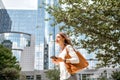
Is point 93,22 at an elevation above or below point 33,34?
below

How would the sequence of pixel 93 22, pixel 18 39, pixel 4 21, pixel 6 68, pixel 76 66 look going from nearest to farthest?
pixel 76 66, pixel 93 22, pixel 6 68, pixel 18 39, pixel 4 21

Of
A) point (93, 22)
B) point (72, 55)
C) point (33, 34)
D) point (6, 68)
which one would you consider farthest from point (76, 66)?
point (33, 34)

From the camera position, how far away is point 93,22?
12.2m

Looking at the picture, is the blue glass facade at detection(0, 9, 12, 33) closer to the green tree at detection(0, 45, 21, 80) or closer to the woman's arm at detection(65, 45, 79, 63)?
the green tree at detection(0, 45, 21, 80)

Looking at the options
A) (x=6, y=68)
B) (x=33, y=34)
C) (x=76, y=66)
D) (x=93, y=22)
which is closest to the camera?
(x=76, y=66)

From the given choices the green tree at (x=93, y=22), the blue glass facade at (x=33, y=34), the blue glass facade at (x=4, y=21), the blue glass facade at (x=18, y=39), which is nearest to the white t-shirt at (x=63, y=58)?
the green tree at (x=93, y=22)

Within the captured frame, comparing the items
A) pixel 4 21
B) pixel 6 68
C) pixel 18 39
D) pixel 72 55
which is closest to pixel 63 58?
pixel 72 55

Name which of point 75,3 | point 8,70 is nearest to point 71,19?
point 75,3

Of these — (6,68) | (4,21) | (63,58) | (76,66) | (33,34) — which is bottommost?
(76,66)

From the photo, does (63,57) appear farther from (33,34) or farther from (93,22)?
(33,34)

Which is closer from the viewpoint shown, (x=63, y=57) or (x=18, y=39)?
(x=63, y=57)

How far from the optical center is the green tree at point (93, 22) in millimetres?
11812

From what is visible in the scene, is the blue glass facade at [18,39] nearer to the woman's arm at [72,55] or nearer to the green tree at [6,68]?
the green tree at [6,68]

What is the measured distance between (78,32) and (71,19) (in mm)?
1147
